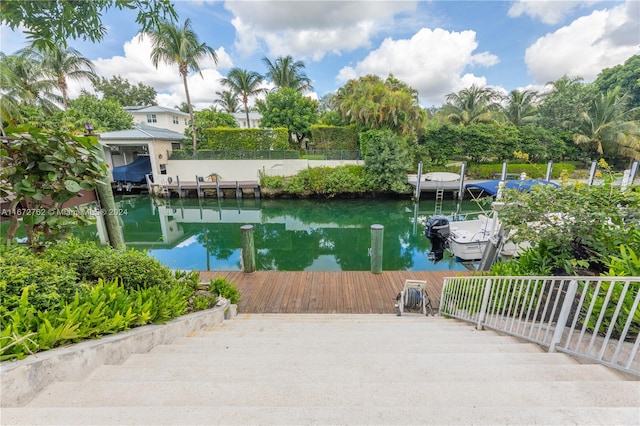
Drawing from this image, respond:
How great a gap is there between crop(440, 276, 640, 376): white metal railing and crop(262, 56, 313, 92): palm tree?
21784 millimetres

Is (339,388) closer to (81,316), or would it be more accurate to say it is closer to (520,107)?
(81,316)

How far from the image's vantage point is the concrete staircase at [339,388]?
3.33ft

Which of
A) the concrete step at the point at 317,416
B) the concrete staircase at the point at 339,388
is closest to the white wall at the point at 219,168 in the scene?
the concrete staircase at the point at 339,388

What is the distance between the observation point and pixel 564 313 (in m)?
1.83

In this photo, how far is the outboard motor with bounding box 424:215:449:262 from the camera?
24.0 feet

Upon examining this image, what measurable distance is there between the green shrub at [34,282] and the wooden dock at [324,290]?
2.53 metres

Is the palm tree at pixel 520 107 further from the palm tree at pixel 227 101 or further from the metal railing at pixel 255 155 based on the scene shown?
the palm tree at pixel 227 101

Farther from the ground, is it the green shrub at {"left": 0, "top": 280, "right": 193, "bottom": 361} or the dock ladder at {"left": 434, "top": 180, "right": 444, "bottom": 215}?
the green shrub at {"left": 0, "top": 280, "right": 193, "bottom": 361}

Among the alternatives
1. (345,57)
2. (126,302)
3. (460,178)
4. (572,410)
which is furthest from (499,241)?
(345,57)

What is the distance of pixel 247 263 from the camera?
5215mm

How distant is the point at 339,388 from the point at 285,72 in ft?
76.9

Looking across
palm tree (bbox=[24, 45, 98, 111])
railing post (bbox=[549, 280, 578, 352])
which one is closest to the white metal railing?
railing post (bbox=[549, 280, 578, 352])

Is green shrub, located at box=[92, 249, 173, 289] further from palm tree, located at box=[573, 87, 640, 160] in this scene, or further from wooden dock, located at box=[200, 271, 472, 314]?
palm tree, located at box=[573, 87, 640, 160]

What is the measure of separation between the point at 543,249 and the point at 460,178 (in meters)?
12.9
